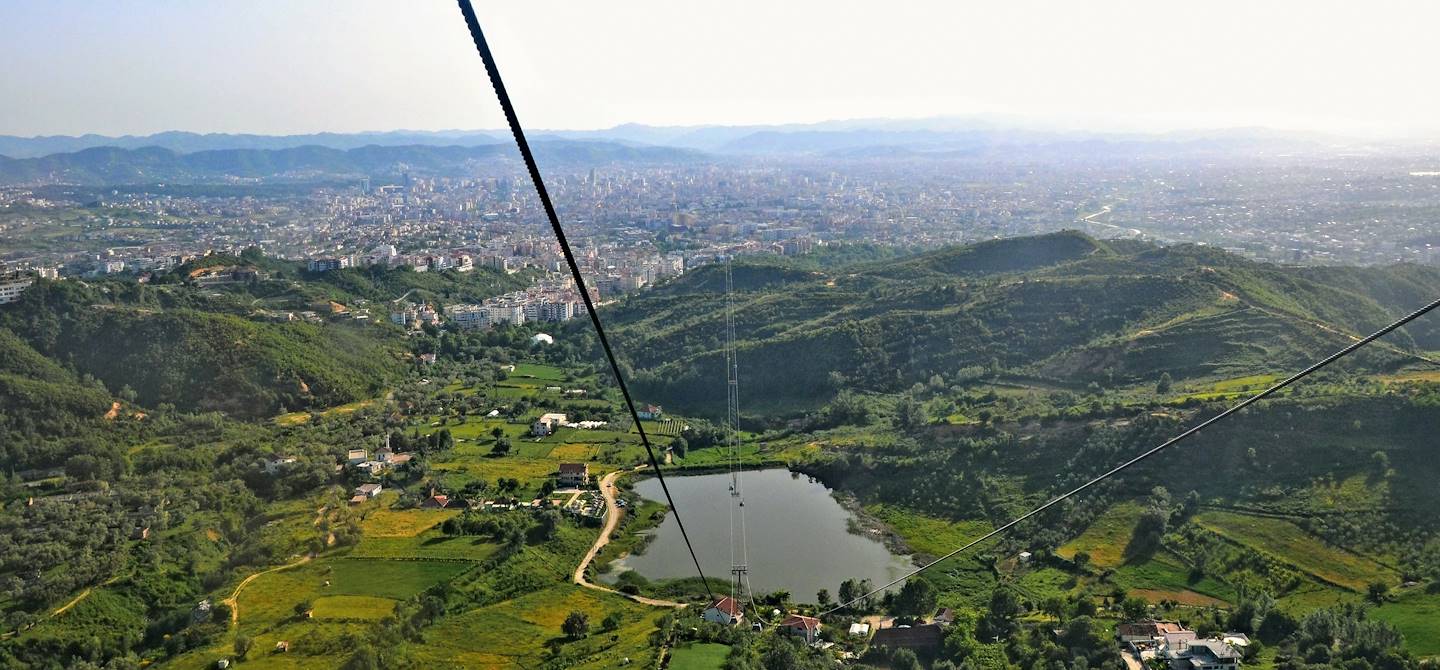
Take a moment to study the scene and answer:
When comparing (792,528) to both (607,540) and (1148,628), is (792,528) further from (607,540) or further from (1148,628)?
(1148,628)

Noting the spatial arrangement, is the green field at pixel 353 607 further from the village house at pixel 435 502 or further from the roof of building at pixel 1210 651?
the roof of building at pixel 1210 651

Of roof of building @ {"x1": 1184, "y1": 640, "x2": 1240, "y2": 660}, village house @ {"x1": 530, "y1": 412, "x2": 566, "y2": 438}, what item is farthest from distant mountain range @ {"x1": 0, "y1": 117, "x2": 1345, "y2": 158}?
roof of building @ {"x1": 1184, "y1": 640, "x2": 1240, "y2": 660}

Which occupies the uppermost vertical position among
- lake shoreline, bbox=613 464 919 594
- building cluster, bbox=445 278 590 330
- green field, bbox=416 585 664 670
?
building cluster, bbox=445 278 590 330

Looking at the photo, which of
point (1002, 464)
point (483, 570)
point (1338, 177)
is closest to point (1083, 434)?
point (1002, 464)

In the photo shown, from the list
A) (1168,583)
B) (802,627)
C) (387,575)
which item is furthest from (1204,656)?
(387,575)

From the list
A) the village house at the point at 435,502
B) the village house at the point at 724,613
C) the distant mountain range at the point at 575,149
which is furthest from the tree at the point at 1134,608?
the distant mountain range at the point at 575,149

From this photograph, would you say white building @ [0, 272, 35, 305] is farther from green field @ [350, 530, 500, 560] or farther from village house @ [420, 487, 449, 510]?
green field @ [350, 530, 500, 560]

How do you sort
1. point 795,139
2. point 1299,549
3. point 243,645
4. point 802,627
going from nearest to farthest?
point 243,645
point 802,627
point 1299,549
point 795,139
